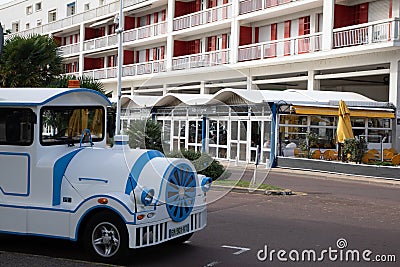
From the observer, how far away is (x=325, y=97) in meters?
28.0

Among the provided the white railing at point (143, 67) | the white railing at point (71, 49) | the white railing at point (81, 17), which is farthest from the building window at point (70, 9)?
the white railing at point (143, 67)

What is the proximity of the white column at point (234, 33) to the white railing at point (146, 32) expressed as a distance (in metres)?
8.22

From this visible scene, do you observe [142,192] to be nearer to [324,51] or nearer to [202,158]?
[202,158]

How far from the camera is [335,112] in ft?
84.4

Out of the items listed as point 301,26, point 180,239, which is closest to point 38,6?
point 301,26

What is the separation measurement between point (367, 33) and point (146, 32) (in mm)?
21250

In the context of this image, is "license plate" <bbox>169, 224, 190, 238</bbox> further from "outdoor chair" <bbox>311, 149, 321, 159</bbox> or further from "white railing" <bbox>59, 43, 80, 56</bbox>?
"white railing" <bbox>59, 43, 80, 56</bbox>

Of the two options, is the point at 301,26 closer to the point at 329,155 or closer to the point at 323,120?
the point at 323,120

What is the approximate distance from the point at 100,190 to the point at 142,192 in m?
0.63

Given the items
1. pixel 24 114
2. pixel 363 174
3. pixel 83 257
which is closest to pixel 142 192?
pixel 83 257

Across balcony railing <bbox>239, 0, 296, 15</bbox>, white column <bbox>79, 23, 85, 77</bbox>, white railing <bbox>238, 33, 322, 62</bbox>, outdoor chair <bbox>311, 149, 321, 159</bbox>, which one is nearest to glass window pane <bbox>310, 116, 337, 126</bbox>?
outdoor chair <bbox>311, 149, 321, 159</bbox>

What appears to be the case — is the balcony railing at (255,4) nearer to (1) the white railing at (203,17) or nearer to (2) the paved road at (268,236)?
(1) the white railing at (203,17)

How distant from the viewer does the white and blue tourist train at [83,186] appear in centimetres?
743

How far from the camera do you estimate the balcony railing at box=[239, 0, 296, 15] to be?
32344mm
